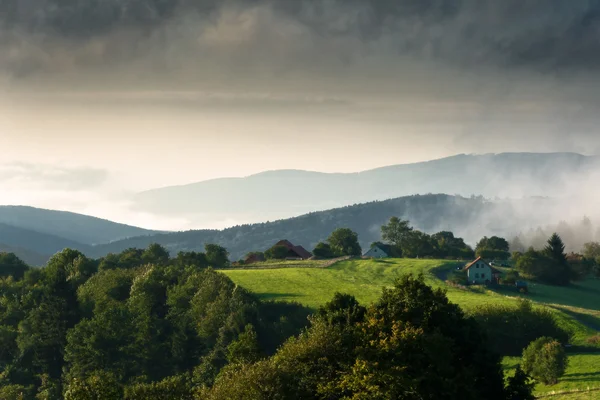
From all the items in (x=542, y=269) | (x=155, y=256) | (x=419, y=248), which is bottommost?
(x=542, y=269)

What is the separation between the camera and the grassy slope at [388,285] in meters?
87.1

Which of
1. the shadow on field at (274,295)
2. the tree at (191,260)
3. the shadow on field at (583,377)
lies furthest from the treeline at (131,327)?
the shadow on field at (583,377)

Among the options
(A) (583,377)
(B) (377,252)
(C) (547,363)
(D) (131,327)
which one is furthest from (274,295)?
(B) (377,252)

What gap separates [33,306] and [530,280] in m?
94.2

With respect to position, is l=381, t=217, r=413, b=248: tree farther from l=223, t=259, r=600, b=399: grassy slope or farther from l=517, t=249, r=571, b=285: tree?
l=517, t=249, r=571, b=285: tree

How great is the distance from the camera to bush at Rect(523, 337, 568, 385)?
6247cm

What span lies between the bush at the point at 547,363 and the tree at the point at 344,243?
10062 cm

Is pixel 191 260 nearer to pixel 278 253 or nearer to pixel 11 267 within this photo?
pixel 278 253

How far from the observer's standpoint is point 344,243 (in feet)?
551

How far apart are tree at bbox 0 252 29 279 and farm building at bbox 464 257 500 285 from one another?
3837 inches

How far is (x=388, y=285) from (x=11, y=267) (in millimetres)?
91213

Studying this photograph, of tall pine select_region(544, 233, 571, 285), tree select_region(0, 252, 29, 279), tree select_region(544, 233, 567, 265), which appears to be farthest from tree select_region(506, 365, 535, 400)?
tree select_region(0, 252, 29, 279)

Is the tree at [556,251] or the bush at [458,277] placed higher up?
the tree at [556,251]

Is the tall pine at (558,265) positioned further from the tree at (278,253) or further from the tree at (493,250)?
the tree at (278,253)
